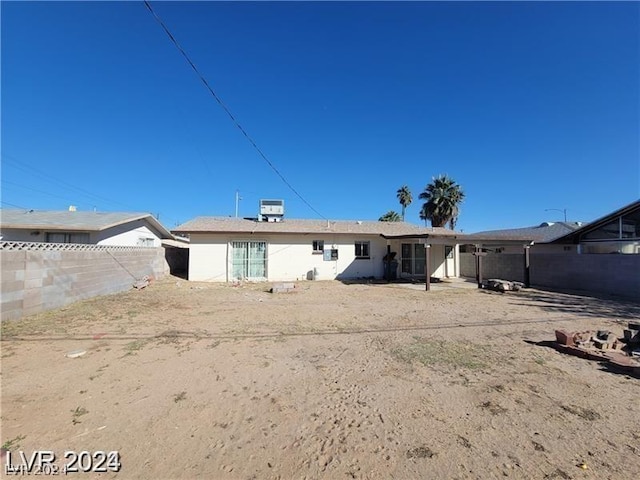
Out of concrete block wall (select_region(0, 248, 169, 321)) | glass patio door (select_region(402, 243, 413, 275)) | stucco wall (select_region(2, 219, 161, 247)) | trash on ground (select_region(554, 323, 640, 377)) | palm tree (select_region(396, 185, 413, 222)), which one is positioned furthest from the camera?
palm tree (select_region(396, 185, 413, 222))

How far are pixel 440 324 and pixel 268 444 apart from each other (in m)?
5.77

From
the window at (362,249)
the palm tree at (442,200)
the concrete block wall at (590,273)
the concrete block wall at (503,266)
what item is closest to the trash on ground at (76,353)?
the window at (362,249)

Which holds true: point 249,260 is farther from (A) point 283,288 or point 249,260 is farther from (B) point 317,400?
(B) point 317,400

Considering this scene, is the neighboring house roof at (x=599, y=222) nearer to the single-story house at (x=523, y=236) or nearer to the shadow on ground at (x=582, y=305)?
the single-story house at (x=523, y=236)

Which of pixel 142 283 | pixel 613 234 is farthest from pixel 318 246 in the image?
pixel 613 234

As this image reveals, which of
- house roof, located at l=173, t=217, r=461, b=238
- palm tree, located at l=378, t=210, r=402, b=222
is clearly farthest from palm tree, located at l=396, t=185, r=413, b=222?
house roof, located at l=173, t=217, r=461, b=238

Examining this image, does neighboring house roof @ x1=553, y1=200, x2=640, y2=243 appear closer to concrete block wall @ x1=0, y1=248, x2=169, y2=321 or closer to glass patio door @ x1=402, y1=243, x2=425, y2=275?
glass patio door @ x1=402, y1=243, x2=425, y2=275

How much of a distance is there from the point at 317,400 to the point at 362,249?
47.2ft

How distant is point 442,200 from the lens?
26453 mm

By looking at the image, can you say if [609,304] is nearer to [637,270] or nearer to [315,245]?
[637,270]

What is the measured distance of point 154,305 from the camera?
9.34 metres

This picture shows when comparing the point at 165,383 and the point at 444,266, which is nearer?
the point at 165,383

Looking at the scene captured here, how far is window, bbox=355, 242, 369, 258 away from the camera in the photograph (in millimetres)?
17531

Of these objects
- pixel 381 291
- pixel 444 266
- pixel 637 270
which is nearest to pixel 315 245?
pixel 381 291
